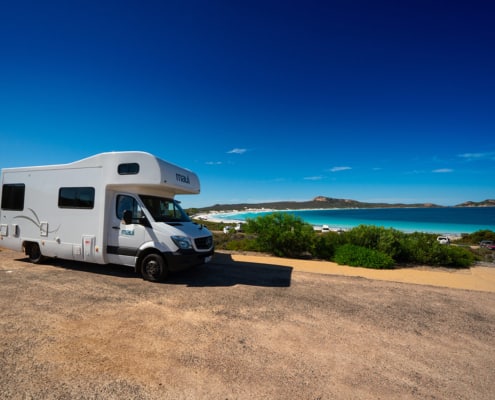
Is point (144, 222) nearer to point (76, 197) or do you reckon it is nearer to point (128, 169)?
point (128, 169)

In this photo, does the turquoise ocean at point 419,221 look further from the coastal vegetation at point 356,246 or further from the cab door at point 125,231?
the cab door at point 125,231

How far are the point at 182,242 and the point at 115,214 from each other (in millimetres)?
2069

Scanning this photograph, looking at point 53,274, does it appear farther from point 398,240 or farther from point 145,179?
point 398,240

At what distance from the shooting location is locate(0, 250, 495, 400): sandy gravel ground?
265cm

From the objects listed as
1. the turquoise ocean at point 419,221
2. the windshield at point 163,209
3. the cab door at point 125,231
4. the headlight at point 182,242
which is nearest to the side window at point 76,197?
the cab door at point 125,231

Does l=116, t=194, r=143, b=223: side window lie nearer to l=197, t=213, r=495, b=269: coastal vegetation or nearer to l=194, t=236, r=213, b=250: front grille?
l=194, t=236, r=213, b=250: front grille

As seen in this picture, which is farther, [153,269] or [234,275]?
[234,275]

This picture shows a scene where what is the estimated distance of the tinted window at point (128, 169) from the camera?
21.0ft

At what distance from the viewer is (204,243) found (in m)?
6.84

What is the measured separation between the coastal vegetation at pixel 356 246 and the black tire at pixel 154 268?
515 centimetres

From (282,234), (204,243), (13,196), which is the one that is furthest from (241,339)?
(13,196)

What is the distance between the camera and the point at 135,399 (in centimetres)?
242

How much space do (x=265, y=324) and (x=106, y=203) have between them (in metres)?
5.07

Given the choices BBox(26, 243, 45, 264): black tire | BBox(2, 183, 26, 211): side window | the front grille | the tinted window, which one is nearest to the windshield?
the tinted window
